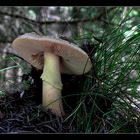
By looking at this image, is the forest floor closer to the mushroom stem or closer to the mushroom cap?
the mushroom stem

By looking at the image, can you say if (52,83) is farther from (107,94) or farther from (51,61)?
(107,94)

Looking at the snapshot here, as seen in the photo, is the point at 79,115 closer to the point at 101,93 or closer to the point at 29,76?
the point at 101,93

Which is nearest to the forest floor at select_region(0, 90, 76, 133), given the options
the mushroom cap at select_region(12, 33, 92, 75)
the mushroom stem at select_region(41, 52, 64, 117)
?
the mushroom stem at select_region(41, 52, 64, 117)

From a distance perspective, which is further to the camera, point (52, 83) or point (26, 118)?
point (52, 83)

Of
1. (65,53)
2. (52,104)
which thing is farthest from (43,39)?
(52,104)

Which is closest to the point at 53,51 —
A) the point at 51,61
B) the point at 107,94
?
the point at 51,61
